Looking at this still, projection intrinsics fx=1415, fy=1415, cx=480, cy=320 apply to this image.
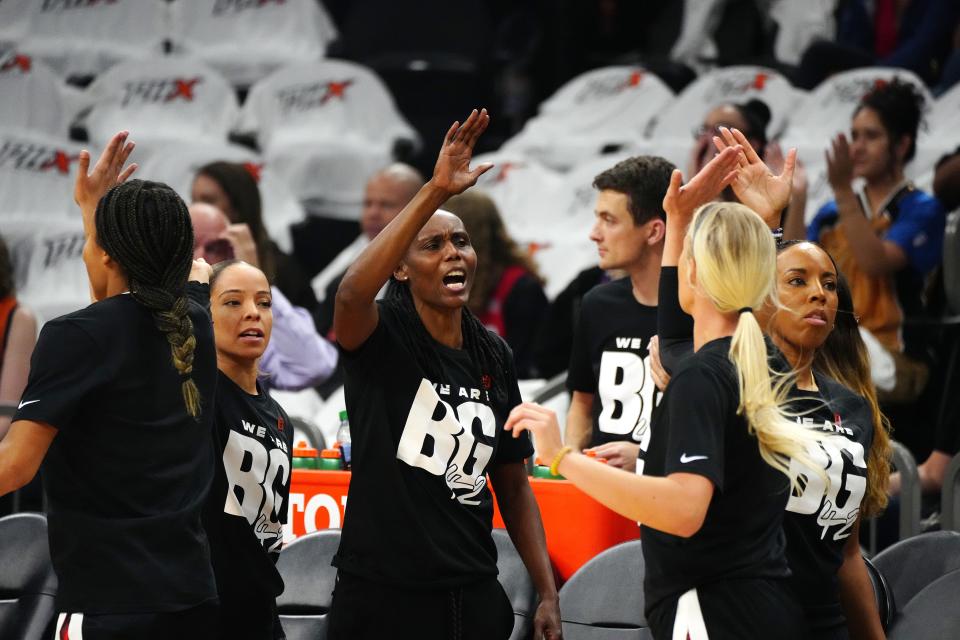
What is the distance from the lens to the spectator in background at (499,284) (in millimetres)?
6004

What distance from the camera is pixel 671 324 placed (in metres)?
3.28

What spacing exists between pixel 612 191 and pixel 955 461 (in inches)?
52.1

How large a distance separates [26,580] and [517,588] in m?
1.51

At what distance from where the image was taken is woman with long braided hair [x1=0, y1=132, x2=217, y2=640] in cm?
287

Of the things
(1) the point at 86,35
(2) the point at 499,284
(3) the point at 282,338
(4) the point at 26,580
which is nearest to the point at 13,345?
(3) the point at 282,338

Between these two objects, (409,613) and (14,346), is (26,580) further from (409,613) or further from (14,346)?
(409,613)

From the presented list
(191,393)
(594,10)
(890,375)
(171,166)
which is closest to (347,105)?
(171,166)

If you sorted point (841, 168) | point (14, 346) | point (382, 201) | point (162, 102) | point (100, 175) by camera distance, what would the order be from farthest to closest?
point (162, 102), point (382, 201), point (841, 168), point (14, 346), point (100, 175)

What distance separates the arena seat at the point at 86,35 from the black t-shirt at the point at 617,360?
5.28m

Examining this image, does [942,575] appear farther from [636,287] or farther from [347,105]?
[347,105]

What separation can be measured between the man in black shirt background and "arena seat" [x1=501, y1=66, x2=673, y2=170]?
13.6 ft

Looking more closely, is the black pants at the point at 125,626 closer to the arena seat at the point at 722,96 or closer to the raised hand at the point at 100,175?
the raised hand at the point at 100,175
